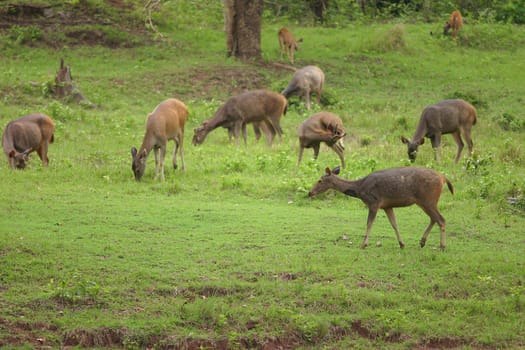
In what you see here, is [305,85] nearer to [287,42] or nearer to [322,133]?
[287,42]

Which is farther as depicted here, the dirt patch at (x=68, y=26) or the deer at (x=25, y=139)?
the dirt patch at (x=68, y=26)

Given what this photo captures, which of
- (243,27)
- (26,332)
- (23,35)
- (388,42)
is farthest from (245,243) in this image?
(388,42)

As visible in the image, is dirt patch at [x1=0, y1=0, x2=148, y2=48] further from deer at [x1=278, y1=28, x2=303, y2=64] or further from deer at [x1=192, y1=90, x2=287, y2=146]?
deer at [x1=192, y1=90, x2=287, y2=146]

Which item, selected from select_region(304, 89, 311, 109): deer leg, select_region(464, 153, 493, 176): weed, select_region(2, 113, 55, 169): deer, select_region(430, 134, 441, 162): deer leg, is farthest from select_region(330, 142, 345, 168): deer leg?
select_region(304, 89, 311, 109): deer leg

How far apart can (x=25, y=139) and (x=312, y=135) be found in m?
5.20

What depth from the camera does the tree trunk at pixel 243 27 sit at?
26641 mm

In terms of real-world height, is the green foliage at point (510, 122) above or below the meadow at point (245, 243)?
below

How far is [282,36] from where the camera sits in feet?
91.6

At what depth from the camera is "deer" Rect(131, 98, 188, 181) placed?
15602 millimetres

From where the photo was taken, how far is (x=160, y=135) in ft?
52.8

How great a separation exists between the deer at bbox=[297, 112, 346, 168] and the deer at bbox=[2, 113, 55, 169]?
15.5 ft

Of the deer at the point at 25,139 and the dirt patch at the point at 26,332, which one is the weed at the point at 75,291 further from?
the deer at the point at 25,139

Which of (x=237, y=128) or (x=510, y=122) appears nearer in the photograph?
(x=237, y=128)

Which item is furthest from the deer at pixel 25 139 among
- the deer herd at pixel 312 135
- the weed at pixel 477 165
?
the weed at pixel 477 165
